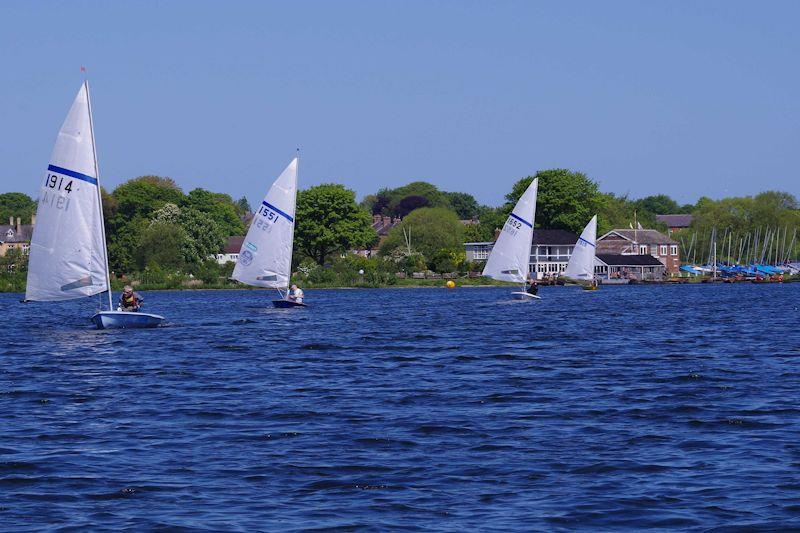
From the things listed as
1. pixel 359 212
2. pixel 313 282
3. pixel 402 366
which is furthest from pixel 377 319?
pixel 359 212

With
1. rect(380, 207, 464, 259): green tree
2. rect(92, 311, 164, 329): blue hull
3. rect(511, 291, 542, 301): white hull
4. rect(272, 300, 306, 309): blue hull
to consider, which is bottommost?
rect(92, 311, 164, 329): blue hull

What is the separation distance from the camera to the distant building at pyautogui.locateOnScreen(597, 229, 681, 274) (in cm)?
17425

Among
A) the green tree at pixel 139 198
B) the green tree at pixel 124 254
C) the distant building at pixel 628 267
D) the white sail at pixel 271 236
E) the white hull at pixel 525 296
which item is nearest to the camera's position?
the white sail at pixel 271 236

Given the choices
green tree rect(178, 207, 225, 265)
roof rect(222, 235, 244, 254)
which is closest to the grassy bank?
green tree rect(178, 207, 225, 265)

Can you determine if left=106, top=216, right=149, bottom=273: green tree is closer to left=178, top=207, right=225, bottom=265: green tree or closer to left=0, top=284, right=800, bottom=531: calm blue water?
left=178, top=207, right=225, bottom=265: green tree

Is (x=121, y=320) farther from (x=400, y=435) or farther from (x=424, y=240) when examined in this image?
(x=424, y=240)

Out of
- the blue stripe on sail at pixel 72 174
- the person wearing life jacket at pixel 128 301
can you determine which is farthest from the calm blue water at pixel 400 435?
the blue stripe on sail at pixel 72 174

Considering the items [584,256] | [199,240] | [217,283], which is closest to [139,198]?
[199,240]

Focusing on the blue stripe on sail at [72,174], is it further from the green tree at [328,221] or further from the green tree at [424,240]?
the green tree at [424,240]

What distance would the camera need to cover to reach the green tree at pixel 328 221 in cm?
14288

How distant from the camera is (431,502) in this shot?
51.6 ft

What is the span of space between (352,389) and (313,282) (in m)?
103

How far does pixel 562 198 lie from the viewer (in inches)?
6481

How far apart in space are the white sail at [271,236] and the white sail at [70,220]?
22752mm
